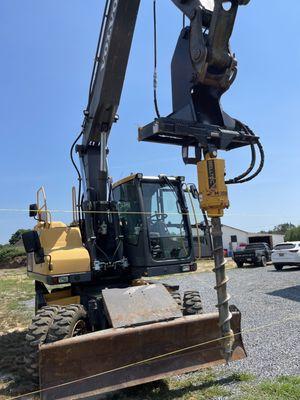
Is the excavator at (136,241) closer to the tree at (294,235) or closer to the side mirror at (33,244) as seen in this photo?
the side mirror at (33,244)

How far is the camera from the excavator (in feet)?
14.5

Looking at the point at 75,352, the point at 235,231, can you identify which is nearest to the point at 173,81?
the point at 75,352

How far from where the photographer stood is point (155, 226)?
6504 millimetres

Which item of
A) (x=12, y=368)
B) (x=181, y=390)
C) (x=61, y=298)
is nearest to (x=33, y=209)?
(x=61, y=298)

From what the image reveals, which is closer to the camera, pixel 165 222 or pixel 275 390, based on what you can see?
pixel 275 390

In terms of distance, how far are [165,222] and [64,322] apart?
A: 7.41 feet

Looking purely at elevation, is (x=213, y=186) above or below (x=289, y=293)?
above

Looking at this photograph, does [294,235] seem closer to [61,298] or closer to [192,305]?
[61,298]

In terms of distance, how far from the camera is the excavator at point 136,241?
4422 millimetres

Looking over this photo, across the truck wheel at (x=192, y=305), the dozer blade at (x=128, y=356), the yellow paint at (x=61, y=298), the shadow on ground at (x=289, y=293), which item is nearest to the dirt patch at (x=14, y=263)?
the shadow on ground at (x=289, y=293)

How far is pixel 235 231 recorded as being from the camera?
66625 mm

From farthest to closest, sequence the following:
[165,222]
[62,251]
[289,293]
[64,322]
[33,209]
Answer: [289,293] → [33,209] → [165,222] → [62,251] → [64,322]

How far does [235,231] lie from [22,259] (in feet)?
104

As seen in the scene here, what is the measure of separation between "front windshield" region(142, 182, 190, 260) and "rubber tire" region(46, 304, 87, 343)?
60.6 inches
